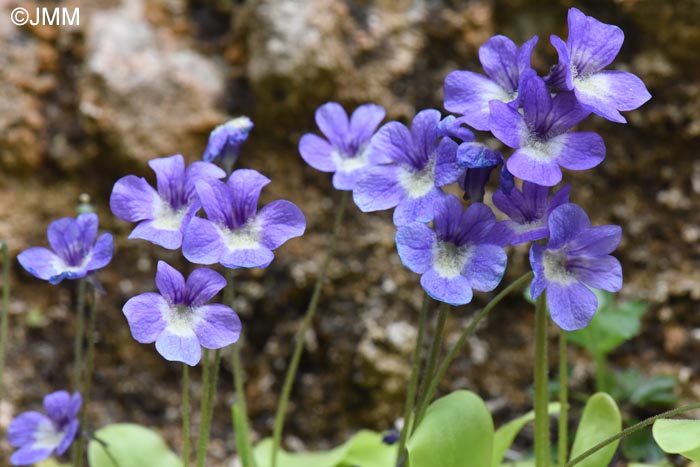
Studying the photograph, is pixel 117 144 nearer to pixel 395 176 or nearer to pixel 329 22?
pixel 329 22

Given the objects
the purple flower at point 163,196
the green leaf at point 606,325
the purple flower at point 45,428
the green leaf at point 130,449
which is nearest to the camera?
the purple flower at point 163,196

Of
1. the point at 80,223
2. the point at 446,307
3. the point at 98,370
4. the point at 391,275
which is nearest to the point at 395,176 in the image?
the point at 446,307

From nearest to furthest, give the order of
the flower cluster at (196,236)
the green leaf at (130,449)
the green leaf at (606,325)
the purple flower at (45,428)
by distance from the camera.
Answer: the flower cluster at (196,236) < the purple flower at (45,428) < the green leaf at (130,449) < the green leaf at (606,325)

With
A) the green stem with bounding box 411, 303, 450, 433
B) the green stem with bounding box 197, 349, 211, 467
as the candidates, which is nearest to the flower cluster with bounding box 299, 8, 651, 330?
the green stem with bounding box 411, 303, 450, 433

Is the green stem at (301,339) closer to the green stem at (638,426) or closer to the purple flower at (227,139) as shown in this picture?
the purple flower at (227,139)

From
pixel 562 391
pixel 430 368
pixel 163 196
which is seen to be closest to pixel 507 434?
pixel 562 391

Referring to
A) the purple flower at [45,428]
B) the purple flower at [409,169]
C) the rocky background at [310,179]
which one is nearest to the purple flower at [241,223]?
the purple flower at [409,169]

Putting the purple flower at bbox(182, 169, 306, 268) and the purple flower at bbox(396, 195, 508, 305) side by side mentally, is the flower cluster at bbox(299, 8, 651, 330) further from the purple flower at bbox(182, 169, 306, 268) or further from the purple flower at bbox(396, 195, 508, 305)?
the purple flower at bbox(182, 169, 306, 268)
